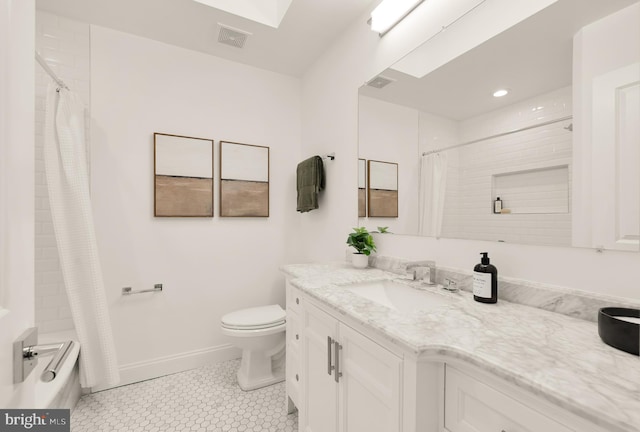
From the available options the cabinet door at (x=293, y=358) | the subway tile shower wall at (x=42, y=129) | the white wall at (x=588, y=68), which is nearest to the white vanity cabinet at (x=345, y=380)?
the cabinet door at (x=293, y=358)

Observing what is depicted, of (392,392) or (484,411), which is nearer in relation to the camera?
(484,411)

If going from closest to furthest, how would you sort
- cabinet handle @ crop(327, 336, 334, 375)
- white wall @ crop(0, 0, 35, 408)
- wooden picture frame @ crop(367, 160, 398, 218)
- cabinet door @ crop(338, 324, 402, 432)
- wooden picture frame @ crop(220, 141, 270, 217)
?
white wall @ crop(0, 0, 35, 408) → cabinet door @ crop(338, 324, 402, 432) → cabinet handle @ crop(327, 336, 334, 375) → wooden picture frame @ crop(367, 160, 398, 218) → wooden picture frame @ crop(220, 141, 270, 217)

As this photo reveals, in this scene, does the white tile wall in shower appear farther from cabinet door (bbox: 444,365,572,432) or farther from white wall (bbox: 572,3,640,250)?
cabinet door (bbox: 444,365,572,432)

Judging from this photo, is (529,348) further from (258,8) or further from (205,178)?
(258,8)

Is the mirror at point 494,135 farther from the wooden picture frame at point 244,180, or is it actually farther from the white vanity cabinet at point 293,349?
the wooden picture frame at point 244,180

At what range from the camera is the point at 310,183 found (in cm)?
227

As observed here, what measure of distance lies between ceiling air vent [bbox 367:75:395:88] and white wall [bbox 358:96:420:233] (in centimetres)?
8

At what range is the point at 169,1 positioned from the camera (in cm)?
178

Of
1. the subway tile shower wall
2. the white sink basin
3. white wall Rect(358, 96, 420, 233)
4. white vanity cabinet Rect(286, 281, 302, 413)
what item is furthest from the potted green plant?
the subway tile shower wall

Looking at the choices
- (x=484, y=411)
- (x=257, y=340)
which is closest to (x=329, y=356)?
(x=484, y=411)

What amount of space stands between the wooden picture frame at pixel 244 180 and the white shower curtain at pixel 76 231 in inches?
34.5

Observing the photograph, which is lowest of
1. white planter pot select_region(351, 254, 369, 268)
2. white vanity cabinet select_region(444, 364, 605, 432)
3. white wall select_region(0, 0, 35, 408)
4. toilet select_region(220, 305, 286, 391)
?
toilet select_region(220, 305, 286, 391)

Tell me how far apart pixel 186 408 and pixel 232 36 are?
249 cm

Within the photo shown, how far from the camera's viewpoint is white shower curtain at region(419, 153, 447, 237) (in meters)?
1.40
